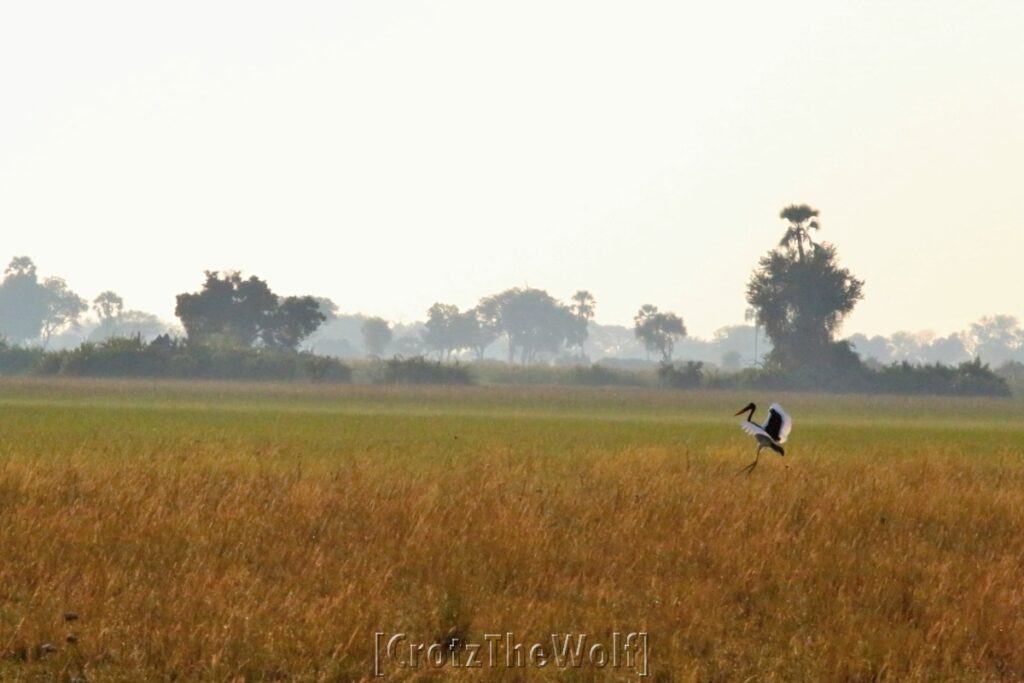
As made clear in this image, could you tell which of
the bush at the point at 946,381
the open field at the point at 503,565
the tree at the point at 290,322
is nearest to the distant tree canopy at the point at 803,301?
the bush at the point at 946,381

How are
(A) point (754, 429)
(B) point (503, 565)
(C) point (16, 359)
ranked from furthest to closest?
(C) point (16, 359) → (A) point (754, 429) → (B) point (503, 565)

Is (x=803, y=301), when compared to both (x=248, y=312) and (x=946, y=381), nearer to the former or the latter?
(x=946, y=381)

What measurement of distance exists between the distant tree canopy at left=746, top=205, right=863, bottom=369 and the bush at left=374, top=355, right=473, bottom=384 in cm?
2922

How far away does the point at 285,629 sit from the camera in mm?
11719

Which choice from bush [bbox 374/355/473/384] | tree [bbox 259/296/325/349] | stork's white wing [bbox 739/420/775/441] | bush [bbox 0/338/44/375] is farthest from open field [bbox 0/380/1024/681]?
tree [bbox 259/296/325/349]

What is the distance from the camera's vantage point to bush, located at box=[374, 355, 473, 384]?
104938 millimetres

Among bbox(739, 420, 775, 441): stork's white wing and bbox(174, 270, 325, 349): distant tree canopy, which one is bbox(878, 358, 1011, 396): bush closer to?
bbox(174, 270, 325, 349): distant tree canopy

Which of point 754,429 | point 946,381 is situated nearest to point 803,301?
point 946,381

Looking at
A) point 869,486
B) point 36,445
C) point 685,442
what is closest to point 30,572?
point 869,486

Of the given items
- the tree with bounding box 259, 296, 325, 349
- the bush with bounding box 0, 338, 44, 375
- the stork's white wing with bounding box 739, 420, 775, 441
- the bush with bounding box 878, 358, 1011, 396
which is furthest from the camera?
the tree with bounding box 259, 296, 325, 349

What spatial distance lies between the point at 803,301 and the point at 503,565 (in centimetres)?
10459

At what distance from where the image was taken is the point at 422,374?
347 ft

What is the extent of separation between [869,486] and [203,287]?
107m

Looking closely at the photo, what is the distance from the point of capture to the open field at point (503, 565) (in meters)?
11.5
